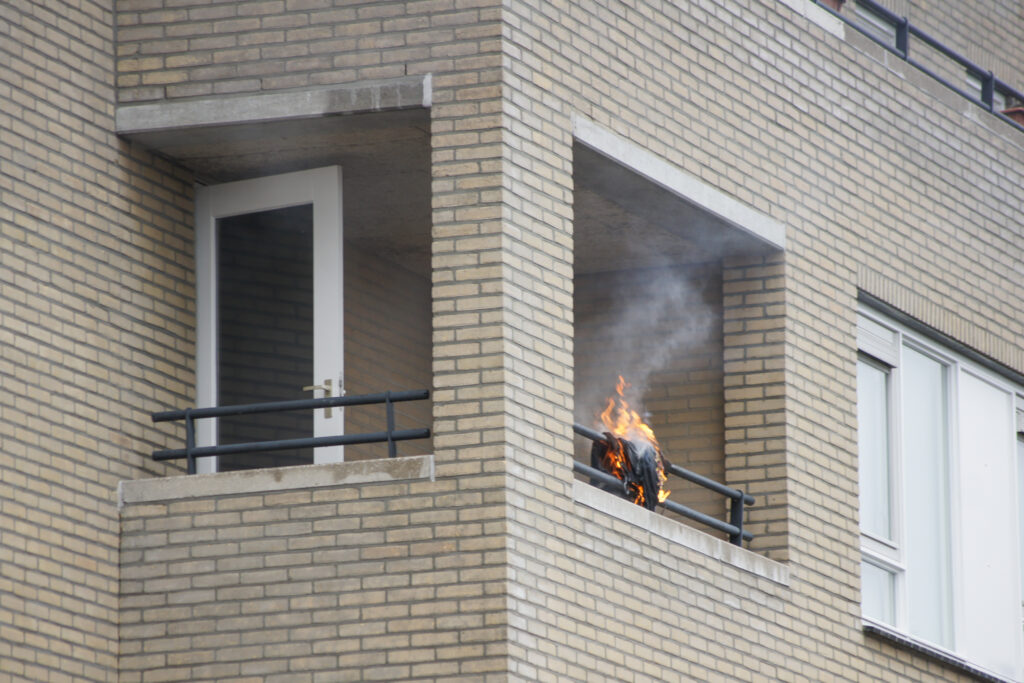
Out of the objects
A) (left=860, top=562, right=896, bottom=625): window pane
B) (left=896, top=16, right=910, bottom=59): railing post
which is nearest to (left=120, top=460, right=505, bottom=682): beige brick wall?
(left=860, top=562, right=896, bottom=625): window pane

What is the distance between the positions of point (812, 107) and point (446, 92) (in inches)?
146

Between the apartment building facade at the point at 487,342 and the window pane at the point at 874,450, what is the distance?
27 millimetres

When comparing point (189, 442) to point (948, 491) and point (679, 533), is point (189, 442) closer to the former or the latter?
point (679, 533)

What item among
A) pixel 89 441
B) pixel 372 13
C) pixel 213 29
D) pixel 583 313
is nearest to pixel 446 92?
pixel 372 13

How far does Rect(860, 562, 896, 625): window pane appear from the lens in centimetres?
1616

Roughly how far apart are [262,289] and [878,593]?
5.09 metres

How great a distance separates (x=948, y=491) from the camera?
16.8 m

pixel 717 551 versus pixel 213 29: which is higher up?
pixel 213 29

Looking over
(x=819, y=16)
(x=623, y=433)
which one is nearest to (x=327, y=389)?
(x=623, y=433)

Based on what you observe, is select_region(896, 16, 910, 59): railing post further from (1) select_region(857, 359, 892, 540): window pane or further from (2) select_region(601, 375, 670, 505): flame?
(2) select_region(601, 375, 670, 505): flame

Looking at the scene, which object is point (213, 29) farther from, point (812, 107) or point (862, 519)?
point (862, 519)

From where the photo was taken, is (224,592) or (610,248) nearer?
(224,592)

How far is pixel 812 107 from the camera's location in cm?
1599

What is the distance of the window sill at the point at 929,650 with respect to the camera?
1570 cm
